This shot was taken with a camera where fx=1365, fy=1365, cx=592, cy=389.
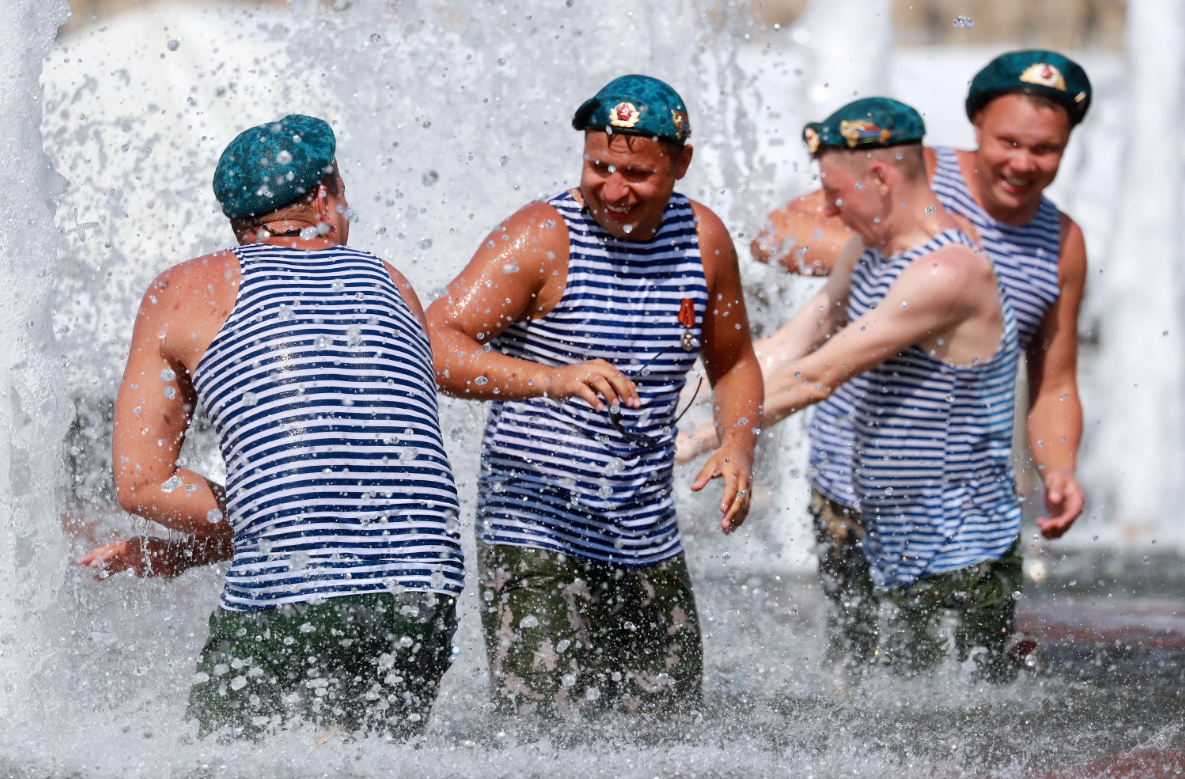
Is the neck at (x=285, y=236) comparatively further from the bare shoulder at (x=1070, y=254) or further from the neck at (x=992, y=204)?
the bare shoulder at (x=1070, y=254)

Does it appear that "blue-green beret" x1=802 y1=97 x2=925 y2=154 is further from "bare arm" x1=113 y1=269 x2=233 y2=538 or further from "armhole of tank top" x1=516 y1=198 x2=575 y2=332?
"bare arm" x1=113 y1=269 x2=233 y2=538

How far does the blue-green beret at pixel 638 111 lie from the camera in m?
3.01

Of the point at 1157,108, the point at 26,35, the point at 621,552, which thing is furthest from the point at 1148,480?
the point at 26,35

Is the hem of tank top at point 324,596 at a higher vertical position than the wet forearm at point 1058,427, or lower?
lower

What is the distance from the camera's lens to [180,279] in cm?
242

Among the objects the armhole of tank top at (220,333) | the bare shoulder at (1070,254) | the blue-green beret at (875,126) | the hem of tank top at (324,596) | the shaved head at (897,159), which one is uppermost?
the blue-green beret at (875,126)

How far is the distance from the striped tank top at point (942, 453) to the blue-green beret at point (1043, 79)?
1.81 ft

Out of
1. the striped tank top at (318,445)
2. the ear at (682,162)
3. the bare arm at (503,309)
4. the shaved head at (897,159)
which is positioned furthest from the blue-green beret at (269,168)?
the shaved head at (897,159)

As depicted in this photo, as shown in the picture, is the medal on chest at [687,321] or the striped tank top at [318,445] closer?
the striped tank top at [318,445]

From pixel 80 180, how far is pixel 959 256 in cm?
327

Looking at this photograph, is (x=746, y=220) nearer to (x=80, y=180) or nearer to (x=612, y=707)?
(x=80, y=180)

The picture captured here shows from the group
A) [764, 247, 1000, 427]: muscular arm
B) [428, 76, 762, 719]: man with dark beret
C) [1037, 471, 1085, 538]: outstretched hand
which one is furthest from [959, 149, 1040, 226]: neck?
[428, 76, 762, 719]: man with dark beret

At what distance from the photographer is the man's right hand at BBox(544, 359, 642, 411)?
2.72 metres

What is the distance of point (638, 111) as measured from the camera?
3010 mm
